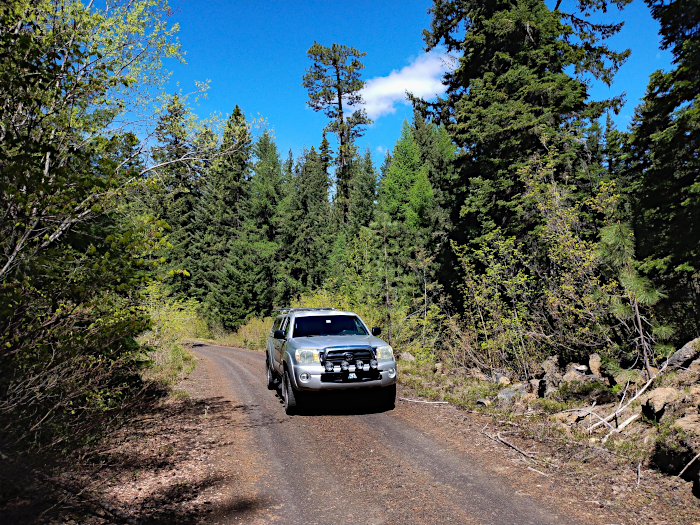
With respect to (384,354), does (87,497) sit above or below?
below

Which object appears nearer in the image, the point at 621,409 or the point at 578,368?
the point at 621,409

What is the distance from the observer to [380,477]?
531 centimetres

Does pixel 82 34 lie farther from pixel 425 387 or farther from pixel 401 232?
pixel 401 232

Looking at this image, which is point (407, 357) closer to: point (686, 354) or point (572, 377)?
point (572, 377)

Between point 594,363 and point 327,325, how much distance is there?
5.85m

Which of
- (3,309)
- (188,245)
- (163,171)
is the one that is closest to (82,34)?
(163,171)

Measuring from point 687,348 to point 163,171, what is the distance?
32.9 feet

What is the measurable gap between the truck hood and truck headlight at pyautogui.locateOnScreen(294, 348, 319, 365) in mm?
117

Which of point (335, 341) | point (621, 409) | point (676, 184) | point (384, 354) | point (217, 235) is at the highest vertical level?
point (217, 235)

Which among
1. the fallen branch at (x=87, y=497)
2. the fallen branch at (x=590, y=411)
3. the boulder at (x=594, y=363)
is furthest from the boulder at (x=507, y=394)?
the fallen branch at (x=87, y=497)

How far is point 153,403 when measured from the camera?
32.4 ft

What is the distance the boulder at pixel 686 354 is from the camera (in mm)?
6789

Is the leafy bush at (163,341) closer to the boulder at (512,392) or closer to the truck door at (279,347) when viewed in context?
the truck door at (279,347)

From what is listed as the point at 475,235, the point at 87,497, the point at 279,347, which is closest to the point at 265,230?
the point at 475,235
